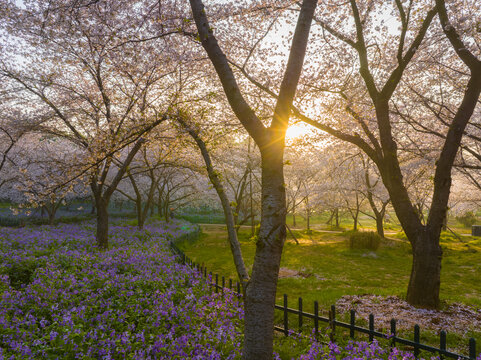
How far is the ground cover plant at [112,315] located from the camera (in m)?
4.05

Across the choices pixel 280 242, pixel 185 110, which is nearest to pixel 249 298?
pixel 280 242

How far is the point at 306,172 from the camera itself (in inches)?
1271

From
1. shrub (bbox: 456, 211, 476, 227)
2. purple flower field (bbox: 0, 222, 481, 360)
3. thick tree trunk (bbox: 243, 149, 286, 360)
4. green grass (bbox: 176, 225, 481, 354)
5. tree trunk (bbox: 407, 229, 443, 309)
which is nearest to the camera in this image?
thick tree trunk (bbox: 243, 149, 286, 360)

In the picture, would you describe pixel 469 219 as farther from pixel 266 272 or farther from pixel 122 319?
pixel 122 319

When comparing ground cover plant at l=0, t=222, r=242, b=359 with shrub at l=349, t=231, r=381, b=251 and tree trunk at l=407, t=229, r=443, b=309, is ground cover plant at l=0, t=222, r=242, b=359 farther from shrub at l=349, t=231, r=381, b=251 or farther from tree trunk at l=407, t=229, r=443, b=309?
shrub at l=349, t=231, r=381, b=251

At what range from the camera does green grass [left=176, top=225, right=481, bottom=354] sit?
991cm

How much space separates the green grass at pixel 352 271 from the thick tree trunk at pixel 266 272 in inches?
177

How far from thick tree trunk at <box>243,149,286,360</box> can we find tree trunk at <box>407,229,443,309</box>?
19.0 ft

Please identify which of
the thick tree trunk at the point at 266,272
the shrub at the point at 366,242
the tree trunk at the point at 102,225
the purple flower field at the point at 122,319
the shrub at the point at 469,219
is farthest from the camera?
the shrub at the point at 469,219

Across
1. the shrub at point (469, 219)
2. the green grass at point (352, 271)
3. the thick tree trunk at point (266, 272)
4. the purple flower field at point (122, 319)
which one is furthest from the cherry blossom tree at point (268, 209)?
the shrub at point (469, 219)

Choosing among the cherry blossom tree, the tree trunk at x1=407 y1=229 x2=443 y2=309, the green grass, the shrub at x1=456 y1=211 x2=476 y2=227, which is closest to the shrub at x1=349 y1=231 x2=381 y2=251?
the green grass

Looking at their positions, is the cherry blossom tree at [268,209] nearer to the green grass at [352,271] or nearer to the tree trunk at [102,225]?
the green grass at [352,271]

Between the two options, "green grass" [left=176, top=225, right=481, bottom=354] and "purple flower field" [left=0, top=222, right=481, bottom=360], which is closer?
"purple flower field" [left=0, top=222, right=481, bottom=360]

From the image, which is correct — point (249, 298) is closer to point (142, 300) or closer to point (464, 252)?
point (142, 300)
